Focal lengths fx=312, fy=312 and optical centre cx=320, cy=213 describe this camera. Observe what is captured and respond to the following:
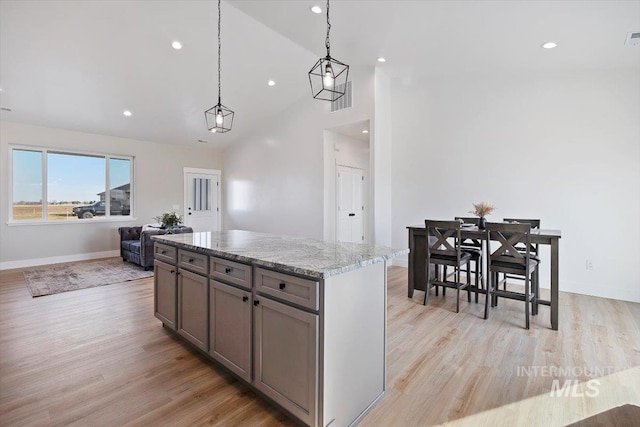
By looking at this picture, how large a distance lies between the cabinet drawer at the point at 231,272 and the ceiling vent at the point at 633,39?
14.3ft

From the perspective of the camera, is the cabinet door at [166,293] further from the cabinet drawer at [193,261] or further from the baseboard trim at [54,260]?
the baseboard trim at [54,260]

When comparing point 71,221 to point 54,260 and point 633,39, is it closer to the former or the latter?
point 54,260

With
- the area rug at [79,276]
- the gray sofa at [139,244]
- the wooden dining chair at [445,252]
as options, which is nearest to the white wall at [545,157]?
the wooden dining chair at [445,252]

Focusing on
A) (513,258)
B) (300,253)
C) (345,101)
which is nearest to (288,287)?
(300,253)

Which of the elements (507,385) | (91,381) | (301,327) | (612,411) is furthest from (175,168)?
(612,411)

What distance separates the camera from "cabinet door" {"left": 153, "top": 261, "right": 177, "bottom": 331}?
A: 2723 mm

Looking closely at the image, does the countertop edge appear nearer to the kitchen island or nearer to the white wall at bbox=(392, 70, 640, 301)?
the kitchen island

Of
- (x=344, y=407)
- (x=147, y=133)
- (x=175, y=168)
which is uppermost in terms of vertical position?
(x=147, y=133)

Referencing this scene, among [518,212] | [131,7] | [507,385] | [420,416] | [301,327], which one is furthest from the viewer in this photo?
[518,212]

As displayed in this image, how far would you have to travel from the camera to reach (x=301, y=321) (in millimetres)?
1599

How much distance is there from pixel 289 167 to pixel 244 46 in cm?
260

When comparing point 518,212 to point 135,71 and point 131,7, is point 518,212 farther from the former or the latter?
point 135,71

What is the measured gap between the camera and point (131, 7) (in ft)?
12.8

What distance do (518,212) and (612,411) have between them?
327cm
